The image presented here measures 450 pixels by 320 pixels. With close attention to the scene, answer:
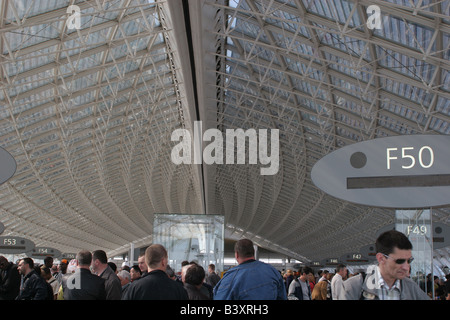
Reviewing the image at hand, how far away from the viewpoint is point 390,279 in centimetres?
345

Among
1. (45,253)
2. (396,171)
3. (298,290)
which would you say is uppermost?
(396,171)

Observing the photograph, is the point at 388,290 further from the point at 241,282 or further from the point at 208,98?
the point at 208,98

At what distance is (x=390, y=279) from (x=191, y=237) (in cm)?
1707

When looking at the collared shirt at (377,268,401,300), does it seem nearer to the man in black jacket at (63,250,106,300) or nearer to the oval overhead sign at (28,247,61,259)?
the man in black jacket at (63,250,106,300)

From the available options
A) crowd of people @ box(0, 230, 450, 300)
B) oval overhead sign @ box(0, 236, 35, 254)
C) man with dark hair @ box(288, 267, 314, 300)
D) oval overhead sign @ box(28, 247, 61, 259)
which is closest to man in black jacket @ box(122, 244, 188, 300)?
crowd of people @ box(0, 230, 450, 300)

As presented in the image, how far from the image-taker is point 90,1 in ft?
78.0

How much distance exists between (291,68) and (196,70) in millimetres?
6266

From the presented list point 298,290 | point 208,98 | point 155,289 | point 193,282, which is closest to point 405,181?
point 155,289

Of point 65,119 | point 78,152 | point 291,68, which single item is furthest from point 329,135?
point 78,152

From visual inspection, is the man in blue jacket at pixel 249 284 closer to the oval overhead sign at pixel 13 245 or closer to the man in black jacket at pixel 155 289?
the man in black jacket at pixel 155 289

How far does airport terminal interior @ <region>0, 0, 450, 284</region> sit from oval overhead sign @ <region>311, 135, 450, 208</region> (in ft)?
0.19

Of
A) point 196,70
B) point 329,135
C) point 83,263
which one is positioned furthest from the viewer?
point 329,135
